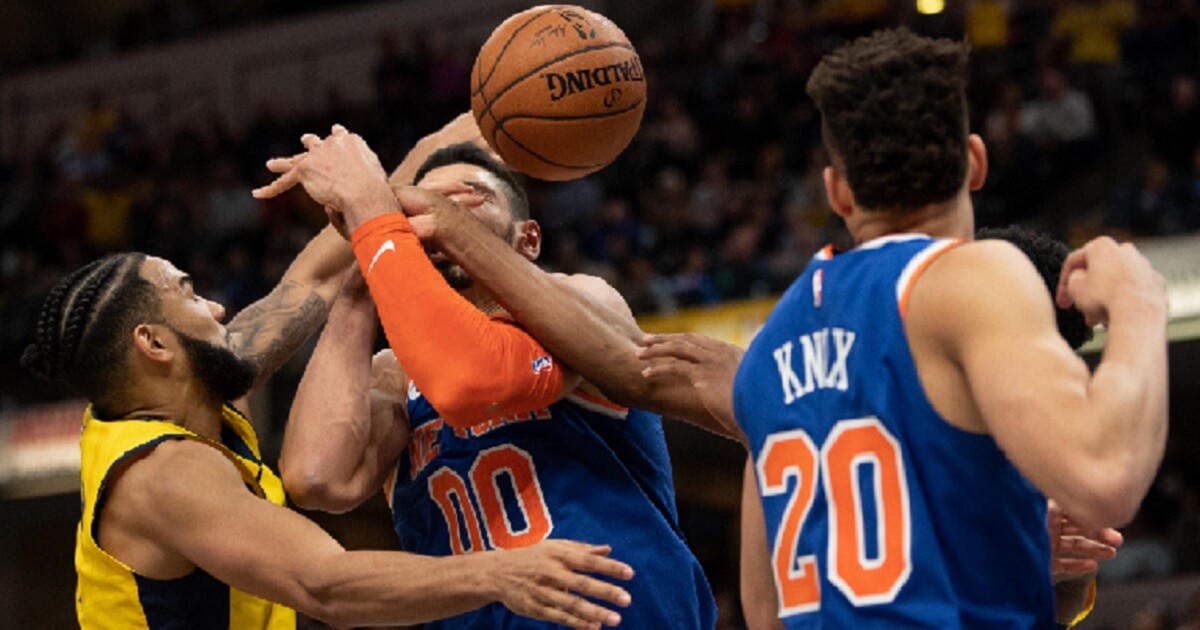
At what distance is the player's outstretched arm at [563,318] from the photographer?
3.87 meters

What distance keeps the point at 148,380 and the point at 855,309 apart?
6.52 feet

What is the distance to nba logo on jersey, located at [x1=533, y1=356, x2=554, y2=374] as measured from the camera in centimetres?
382

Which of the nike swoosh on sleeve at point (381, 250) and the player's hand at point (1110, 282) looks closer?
the player's hand at point (1110, 282)

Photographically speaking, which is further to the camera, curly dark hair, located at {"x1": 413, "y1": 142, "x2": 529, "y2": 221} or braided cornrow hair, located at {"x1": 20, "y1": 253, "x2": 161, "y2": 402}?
curly dark hair, located at {"x1": 413, "y1": 142, "x2": 529, "y2": 221}

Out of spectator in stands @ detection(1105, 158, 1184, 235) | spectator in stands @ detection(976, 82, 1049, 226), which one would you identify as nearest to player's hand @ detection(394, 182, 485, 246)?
spectator in stands @ detection(1105, 158, 1184, 235)

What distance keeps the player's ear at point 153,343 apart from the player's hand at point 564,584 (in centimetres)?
118

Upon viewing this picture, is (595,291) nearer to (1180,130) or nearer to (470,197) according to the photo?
(470,197)

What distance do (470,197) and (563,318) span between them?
0.48 meters

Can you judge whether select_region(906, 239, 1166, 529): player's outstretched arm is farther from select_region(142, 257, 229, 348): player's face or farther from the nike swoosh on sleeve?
select_region(142, 257, 229, 348): player's face

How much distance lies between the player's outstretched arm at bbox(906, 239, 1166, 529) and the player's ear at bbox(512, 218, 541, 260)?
176 cm

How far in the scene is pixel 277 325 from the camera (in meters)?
4.71

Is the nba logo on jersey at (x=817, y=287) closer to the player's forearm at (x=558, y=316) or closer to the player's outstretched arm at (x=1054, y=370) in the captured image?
the player's outstretched arm at (x=1054, y=370)

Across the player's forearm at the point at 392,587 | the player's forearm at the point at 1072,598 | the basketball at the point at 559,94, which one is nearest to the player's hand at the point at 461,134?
the basketball at the point at 559,94

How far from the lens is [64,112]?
2088 cm
